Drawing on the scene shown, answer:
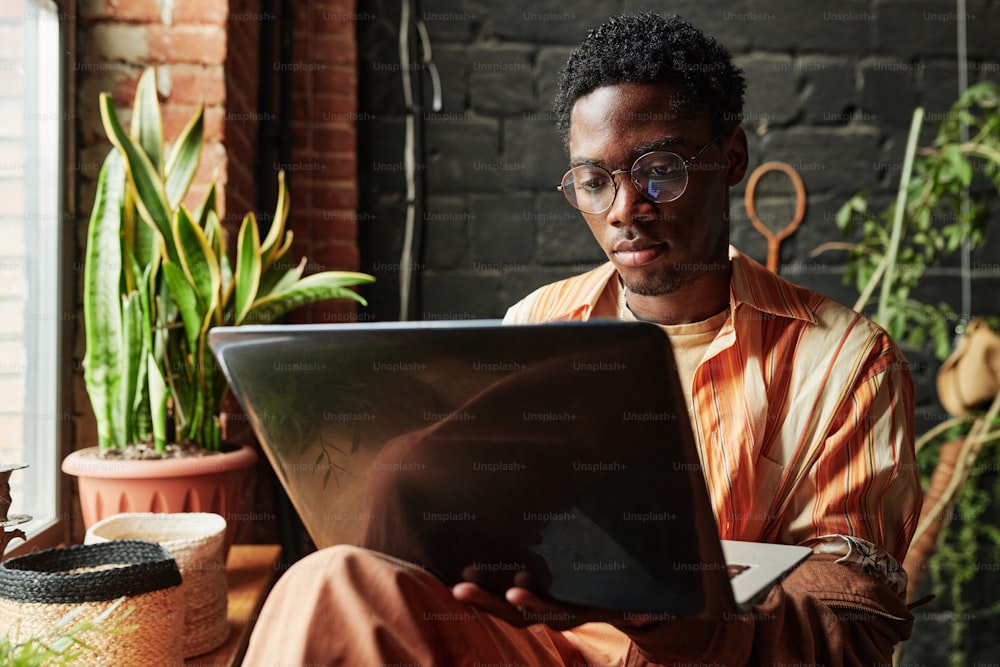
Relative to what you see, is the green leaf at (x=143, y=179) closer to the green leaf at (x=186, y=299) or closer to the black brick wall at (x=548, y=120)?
the green leaf at (x=186, y=299)

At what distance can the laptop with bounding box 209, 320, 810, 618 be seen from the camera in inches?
28.3

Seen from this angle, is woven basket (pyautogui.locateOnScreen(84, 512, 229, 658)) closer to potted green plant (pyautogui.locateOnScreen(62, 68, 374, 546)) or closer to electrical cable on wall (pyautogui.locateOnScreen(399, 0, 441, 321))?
potted green plant (pyautogui.locateOnScreen(62, 68, 374, 546))

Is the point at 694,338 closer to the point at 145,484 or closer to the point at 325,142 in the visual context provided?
the point at 145,484

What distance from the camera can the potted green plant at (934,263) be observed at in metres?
2.25

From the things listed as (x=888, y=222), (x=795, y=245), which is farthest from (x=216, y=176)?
(x=888, y=222)

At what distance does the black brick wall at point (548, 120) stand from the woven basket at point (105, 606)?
1431mm

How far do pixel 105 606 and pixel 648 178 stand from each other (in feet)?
3.23

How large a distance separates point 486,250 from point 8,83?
1.30 metres

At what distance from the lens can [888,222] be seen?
253 centimetres

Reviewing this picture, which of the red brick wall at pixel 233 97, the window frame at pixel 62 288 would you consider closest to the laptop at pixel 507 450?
the window frame at pixel 62 288

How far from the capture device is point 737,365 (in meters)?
1.40

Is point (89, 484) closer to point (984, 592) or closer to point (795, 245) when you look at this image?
point (795, 245)

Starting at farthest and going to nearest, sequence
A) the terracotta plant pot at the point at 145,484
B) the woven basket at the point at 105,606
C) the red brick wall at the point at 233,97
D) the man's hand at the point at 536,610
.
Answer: the red brick wall at the point at 233,97
the terracotta plant pot at the point at 145,484
the woven basket at the point at 105,606
the man's hand at the point at 536,610

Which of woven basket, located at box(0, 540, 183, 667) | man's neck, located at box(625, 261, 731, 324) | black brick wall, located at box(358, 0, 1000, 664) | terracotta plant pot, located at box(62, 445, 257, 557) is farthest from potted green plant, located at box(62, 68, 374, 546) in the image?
black brick wall, located at box(358, 0, 1000, 664)
